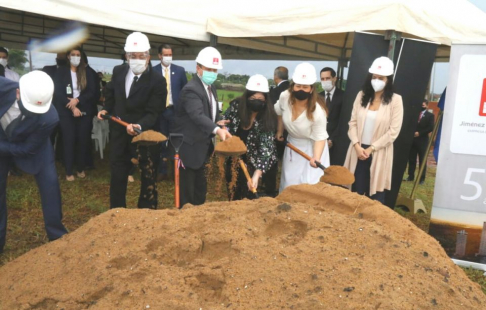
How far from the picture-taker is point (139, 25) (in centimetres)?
481

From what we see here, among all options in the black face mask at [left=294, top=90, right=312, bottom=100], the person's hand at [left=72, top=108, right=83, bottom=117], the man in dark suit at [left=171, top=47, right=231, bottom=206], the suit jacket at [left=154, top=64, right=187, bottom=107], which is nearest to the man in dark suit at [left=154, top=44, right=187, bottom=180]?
the suit jacket at [left=154, top=64, right=187, bottom=107]

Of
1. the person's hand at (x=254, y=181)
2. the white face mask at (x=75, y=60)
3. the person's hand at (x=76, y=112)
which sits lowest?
the person's hand at (x=254, y=181)

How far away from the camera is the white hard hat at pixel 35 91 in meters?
2.78

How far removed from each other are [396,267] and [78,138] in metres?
4.85

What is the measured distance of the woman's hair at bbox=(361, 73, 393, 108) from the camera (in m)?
4.10

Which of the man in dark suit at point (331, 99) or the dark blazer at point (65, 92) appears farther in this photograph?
the dark blazer at point (65, 92)

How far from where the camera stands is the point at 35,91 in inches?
110

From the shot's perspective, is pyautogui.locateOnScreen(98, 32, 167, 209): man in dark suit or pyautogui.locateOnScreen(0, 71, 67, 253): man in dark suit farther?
pyautogui.locateOnScreen(98, 32, 167, 209): man in dark suit

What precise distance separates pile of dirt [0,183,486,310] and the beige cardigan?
1605mm

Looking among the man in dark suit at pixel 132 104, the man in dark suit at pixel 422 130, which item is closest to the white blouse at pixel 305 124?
the man in dark suit at pixel 132 104

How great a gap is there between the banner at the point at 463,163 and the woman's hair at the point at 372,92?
0.63 metres

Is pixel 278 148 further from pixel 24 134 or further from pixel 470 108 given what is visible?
pixel 24 134

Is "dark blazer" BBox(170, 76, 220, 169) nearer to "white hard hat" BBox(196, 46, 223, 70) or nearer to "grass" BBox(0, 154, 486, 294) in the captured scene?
"white hard hat" BBox(196, 46, 223, 70)

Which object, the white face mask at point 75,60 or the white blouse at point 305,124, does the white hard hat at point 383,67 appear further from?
the white face mask at point 75,60
